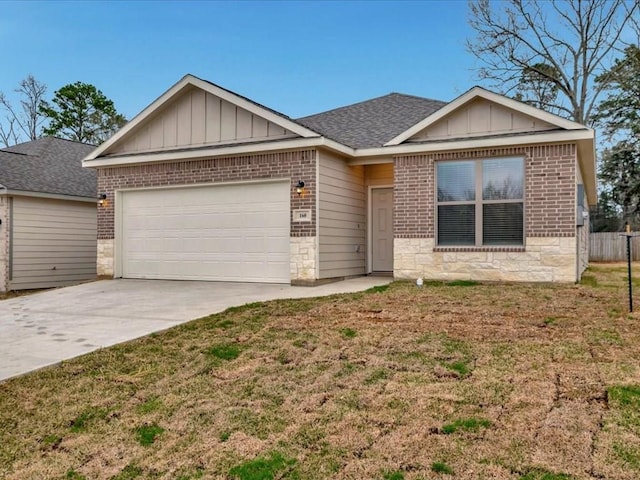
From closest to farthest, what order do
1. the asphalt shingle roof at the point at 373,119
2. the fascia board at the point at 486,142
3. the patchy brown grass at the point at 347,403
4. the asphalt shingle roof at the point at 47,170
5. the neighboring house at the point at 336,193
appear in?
1. the patchy brown grass at the point at 347,403
2. the fascia board at the point at 486,142
3. the neighboring house at the point at 336,193
4. the asphalt shingle roof at the point at 373,119
5. the asphalt shingle roof at the point at 47,170

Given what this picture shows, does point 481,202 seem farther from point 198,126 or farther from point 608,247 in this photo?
point 608,247

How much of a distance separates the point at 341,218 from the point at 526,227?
3.79 meters

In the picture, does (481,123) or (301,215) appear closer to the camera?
(481,123)

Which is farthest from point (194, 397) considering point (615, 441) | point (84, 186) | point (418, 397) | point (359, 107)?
point (84, 186)

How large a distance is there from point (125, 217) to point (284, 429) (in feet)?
33.2

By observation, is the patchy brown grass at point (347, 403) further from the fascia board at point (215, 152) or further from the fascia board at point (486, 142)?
the fascia board at point (215, 152)

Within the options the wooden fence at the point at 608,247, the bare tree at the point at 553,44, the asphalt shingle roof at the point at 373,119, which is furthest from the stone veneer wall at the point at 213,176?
the wooden fence at the point at 608,247

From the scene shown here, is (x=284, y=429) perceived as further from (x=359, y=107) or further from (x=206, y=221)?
(x=359, y=107)

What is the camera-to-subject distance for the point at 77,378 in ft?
16.4

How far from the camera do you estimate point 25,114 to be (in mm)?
33031

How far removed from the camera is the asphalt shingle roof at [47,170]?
15234 mm

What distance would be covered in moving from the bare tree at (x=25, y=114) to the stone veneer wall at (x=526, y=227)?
98.0ft

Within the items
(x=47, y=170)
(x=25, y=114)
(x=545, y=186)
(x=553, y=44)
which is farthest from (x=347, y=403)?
(x=25, y=114)

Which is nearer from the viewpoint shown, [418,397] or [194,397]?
[418,397]
